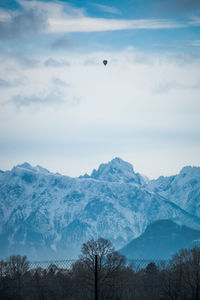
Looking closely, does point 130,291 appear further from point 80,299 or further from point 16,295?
point 16,295

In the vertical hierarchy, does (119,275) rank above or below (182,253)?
below

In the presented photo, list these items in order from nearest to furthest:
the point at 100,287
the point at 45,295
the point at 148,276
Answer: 1. the point at 100,287
2. the point at 45,295
3. the point at 148,276

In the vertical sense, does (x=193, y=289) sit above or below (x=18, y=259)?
below

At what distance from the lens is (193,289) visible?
99188mm

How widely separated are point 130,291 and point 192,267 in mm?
13681

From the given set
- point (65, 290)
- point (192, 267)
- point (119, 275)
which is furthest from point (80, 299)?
point (192, 267)

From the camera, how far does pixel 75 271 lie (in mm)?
106875

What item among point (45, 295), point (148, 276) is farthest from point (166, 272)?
point (45, 295)

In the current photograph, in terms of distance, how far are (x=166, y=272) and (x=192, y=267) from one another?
5.29 metres

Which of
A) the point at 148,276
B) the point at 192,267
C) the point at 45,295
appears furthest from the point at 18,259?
the point at 192,267

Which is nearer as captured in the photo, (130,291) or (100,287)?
(100,287)

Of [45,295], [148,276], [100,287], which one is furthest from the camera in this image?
[148,276]

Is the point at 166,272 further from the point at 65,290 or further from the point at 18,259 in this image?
the point at 18,259

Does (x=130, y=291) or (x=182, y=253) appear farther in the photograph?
(x=182, y=253)
